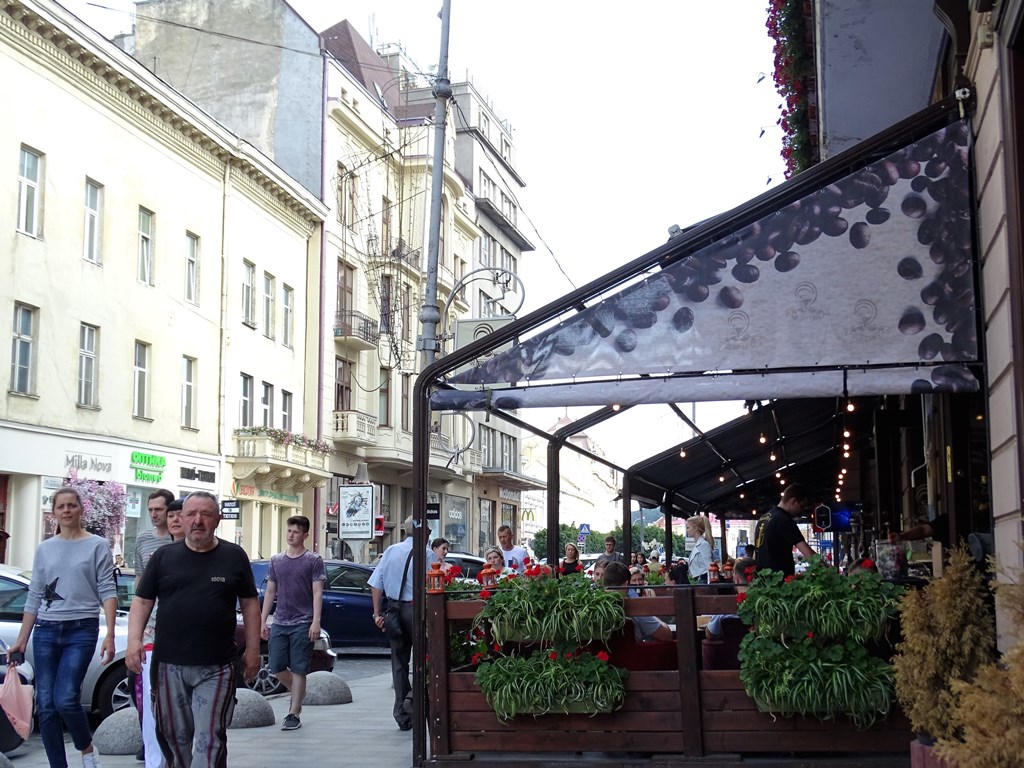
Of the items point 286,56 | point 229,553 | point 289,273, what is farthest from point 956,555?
point 286,56

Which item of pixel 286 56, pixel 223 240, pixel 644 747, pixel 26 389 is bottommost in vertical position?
pixel 644 747

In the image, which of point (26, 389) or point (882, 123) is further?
point (26, 389)

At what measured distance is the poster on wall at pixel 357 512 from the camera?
25047 mm

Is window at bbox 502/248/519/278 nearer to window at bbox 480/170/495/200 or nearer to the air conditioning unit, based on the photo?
window at bbox 480/170/495/200

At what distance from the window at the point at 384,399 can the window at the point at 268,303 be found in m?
8.27

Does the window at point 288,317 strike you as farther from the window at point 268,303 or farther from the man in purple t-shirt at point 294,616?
the man in purple t-shirt at point 294,616

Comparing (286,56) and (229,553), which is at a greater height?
(286,56)

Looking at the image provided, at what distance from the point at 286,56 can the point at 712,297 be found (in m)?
36.3

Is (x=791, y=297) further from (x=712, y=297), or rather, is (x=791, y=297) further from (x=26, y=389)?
(x=26, y=389)

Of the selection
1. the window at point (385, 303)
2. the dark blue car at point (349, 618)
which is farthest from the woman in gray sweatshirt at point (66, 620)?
the window at point (385, 303)

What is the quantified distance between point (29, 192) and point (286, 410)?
14.1 m

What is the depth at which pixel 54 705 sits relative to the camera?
26.8ft

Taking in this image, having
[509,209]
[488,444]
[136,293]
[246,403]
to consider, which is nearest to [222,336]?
[246,403]

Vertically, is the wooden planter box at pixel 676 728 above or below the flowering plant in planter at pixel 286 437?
below
